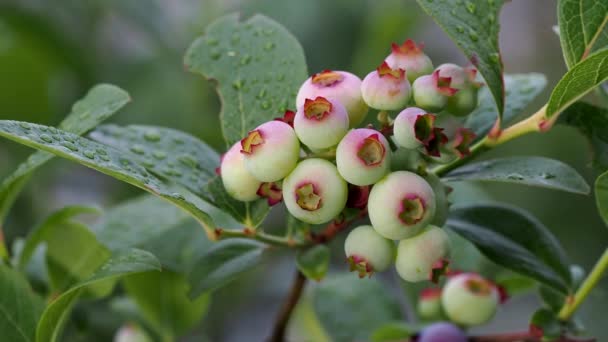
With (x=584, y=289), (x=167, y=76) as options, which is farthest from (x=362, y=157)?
(x=167, y=76)

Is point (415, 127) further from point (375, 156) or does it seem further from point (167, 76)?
point (167, 76)

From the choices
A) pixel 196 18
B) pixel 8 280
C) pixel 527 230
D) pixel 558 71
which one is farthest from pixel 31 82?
pixel 558 71

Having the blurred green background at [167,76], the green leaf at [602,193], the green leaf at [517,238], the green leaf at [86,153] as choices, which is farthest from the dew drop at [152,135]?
the blurred green background at [167,76]

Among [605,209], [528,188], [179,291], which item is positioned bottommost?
[528,188]

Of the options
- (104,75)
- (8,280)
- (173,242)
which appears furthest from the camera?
(104,75)

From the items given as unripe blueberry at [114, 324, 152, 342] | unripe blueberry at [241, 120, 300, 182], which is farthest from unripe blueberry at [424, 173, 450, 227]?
unripe blueberry at [114, 324, 152, 342]

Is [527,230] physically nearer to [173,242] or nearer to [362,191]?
[362,191]
